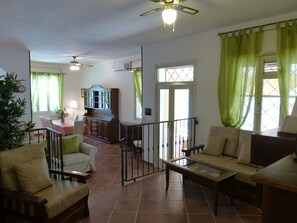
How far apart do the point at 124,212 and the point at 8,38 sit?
4.12 meters

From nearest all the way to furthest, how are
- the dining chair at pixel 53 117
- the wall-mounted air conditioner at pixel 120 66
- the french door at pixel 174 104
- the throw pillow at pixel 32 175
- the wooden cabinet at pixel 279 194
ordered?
the wooden cabinet at pixel 279 194 < the throw pillow at pixel 32 175 < the french door at pixel 174 104 < the wall-mounted air conditioner at pixel 120 66 < the dining chair at pixel 53 117

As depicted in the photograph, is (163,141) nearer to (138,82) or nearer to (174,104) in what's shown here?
(174,104)

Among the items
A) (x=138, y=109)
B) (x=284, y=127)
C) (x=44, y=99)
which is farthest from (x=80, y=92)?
(x=284, y=127)

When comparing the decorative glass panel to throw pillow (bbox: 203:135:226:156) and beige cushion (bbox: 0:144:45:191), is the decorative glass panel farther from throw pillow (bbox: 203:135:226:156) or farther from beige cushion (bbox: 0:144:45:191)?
beige cushion (bbox: 0:144:45:191)

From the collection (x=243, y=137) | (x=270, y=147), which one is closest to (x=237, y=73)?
(x=243, y=137)

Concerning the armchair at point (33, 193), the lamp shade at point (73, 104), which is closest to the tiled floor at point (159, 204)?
the armchair at point (33, 193)

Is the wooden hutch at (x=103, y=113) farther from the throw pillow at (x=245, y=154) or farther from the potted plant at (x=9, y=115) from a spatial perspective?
the throw pillow at (x=245, y=154)

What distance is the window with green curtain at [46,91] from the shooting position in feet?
27.9

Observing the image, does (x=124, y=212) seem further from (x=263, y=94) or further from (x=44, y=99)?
(x=44, y=99)

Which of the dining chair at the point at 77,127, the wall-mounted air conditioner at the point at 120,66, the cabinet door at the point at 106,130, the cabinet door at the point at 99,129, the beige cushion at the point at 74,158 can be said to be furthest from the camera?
the cabinet door at the point at 99,129

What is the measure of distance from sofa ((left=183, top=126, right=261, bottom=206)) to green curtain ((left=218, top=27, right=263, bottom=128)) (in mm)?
212

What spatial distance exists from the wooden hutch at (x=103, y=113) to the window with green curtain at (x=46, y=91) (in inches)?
58.4

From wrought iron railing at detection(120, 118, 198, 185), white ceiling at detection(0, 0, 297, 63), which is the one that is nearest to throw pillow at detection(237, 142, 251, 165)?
wrought iron railing at detection(120, 118, 198, 185)

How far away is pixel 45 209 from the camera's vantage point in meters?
2.18
